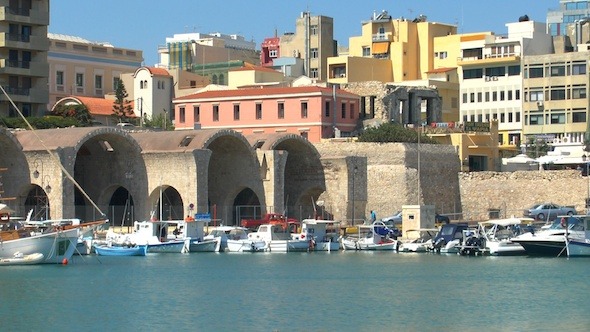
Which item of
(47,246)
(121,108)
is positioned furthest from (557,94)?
(47,246)

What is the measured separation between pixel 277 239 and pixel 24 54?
90.2 ft

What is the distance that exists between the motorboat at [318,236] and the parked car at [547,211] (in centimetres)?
1322

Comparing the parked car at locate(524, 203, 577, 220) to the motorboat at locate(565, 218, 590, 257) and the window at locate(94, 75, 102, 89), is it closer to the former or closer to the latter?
the motorboat at locate(565, 218, 590, 257)

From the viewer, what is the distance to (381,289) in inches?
1983

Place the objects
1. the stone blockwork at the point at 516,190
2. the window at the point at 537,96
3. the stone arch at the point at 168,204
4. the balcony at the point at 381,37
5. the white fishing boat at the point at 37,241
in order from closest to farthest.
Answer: the white fishing boat at the point at 37,241
the stone arch at the point at 168,204
the stone blockwork at the point at 516,190
the window at the point at 537,96
the balcony at the point at 381,37

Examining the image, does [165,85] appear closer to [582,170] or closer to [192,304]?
[582,170]

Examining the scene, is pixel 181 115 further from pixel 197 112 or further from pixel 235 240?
pixel 235 240

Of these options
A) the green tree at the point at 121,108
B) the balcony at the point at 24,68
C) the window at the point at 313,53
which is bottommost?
the green tree at the point at 121,108

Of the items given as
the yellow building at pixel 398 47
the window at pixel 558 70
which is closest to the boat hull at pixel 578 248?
the window at pixel 558 70

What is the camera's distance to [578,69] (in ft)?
307

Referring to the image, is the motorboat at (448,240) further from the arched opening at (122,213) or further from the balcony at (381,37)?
the balcony at (381,37)

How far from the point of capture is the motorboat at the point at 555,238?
205ft

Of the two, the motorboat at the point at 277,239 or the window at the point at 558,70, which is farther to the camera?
the window at the point at 558,70

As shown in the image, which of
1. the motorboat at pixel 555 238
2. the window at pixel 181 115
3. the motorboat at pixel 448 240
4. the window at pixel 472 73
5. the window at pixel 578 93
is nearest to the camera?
the motorboat at pixel 555 238
